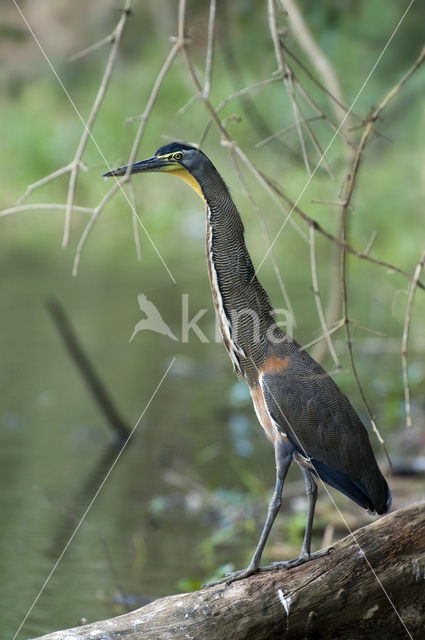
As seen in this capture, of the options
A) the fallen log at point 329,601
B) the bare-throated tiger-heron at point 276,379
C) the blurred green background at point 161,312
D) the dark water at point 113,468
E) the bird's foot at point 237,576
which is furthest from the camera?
the blurred green background at point 161,312

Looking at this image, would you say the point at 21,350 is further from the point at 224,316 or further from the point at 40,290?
the point at 224,316

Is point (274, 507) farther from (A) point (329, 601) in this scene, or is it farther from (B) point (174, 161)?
(B) point (174, 161)

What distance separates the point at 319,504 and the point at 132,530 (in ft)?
3.11

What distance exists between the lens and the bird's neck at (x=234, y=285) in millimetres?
2789

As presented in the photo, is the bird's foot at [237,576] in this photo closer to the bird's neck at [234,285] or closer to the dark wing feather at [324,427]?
the dark wing feather at [324,427]

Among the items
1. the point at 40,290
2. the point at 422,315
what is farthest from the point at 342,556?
the point at 40,290

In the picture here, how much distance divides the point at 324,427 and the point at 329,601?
1.66 feet

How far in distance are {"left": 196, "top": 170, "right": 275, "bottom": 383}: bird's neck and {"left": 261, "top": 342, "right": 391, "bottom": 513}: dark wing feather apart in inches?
4.4

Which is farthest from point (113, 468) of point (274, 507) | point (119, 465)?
point (274, 507)

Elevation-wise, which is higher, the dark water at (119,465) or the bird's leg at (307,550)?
the bird's leg at (307,550)

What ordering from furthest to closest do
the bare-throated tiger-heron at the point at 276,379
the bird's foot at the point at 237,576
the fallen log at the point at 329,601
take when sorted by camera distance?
1. the bare-throated tiger-heron at the point at 276,379
2. the bird's foot at the point at 237,576
3. the fallen log at the point at 329,601

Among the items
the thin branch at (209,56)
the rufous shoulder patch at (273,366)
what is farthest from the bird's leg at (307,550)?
the thin branch at (209,56)

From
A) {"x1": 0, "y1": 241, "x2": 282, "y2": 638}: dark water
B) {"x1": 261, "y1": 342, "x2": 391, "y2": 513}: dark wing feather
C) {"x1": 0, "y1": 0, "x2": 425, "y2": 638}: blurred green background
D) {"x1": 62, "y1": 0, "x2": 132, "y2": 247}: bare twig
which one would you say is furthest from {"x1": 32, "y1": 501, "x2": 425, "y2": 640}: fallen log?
{"x1": 62, "y1": 0, "x2": 132, "y2": 247}: bare twig

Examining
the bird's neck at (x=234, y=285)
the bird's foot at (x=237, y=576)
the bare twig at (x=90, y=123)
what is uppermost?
the bare twig at (x=90, y=123)
